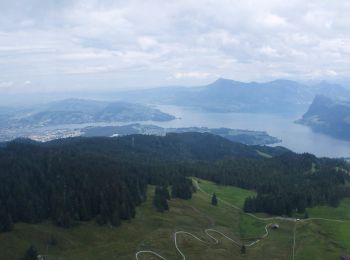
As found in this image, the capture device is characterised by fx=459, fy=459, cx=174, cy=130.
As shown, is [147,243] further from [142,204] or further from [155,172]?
[155,172]

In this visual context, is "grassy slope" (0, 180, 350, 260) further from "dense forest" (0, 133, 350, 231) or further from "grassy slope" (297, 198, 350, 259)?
"dense forest" (0, 133, 350, 231)

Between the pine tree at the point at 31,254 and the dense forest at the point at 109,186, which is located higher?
the dense forest at the point at 109,186

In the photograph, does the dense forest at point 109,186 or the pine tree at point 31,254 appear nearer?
the pine tree at point 31,254

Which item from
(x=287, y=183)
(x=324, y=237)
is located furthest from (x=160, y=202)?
(x=287, y=183)

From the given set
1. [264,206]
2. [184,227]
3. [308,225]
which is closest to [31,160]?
[184,227]

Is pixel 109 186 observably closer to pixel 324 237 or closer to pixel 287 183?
pixel 324 237

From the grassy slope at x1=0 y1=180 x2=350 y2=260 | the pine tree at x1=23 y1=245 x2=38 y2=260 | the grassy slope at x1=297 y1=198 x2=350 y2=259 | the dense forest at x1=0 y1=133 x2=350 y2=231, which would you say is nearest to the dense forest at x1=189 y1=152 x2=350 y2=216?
Answer: the dense forest at x1=0 y1=133 x2=350 y2=231

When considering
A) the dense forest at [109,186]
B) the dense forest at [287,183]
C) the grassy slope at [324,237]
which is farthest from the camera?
the dense forest at [287,183]

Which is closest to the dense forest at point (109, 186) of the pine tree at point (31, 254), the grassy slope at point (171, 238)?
the grassy slope at point (171, 238)

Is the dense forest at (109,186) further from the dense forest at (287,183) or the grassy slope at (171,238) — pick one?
the grassy slope at (171,238)

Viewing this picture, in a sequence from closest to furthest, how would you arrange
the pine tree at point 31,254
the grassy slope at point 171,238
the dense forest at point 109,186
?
the pine tree at point 31,254 → the grassy slope at point 171,238 → the dense forest at point 109,186
